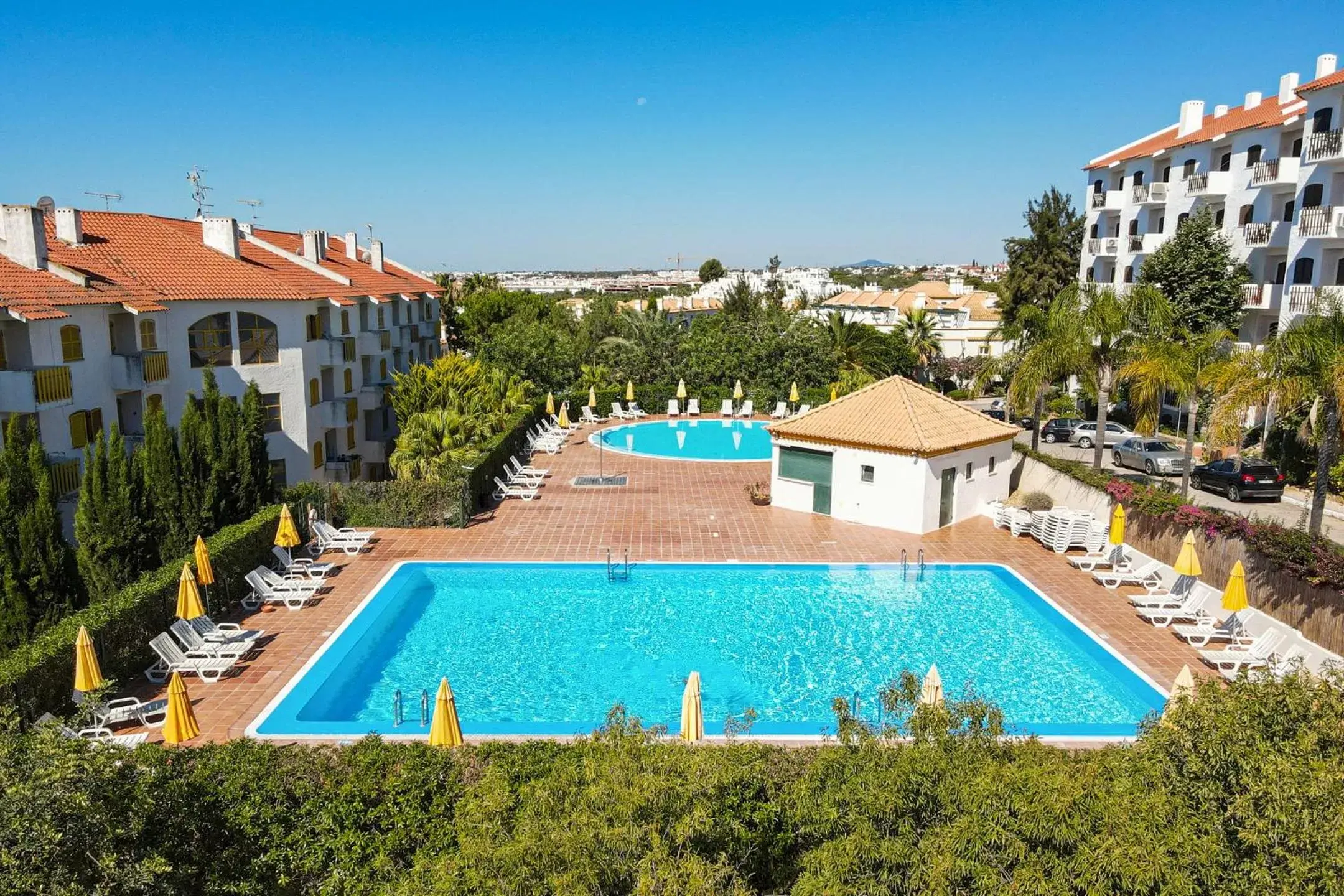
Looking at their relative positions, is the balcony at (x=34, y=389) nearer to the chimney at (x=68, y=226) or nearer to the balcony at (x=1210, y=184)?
the chimney at (x=68, y=226)

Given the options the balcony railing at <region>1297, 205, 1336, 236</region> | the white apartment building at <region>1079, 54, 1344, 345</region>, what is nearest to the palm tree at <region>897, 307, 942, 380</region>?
the white apartment building at <region>1079, 54, 1344, 345</region>

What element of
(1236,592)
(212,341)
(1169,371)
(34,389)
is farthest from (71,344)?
(1169,371)

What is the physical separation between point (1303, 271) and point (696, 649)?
98.3 feet

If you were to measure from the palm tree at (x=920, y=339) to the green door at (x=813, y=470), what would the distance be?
29.9m

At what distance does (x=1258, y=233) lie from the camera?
1422 inches

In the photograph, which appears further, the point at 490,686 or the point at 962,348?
the point at 962,348

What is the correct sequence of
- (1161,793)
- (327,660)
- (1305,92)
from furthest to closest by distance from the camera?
1. (1305,92)
2. (327,660)
3. (1161,793)

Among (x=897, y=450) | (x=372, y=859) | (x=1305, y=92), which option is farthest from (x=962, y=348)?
(x=372, y=859)

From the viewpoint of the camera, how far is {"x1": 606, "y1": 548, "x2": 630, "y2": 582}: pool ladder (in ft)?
64.9

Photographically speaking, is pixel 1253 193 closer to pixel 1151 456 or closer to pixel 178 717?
pixel 1151 456

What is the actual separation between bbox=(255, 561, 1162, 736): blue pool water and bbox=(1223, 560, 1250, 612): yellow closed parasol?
7.37 ft

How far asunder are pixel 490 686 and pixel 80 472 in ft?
44.4

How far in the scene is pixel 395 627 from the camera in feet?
57.7

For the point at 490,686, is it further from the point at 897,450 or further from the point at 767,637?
the point at 897,450
